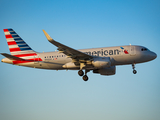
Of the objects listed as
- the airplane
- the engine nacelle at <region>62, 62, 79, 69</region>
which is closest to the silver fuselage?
the airplane

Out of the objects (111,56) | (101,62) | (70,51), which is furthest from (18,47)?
(111,56)

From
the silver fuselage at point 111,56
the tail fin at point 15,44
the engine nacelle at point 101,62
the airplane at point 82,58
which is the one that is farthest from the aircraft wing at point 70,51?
the tail fin at point 15,44

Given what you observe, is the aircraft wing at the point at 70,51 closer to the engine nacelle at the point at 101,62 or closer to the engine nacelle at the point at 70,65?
the engine nacelle at the point at 101,62

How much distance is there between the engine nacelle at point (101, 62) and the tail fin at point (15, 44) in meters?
11.9

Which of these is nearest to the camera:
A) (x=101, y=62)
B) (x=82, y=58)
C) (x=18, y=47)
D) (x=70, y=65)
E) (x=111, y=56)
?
(x=101, y=62)

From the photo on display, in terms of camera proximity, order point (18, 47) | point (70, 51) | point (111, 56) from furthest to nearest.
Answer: point (18, 47)
point (111, 56)
point (70, 51)

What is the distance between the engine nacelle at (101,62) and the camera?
→ 34.0 meters

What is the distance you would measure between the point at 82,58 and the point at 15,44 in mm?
13690

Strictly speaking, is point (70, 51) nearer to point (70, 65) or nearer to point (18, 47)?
point (70, 65)

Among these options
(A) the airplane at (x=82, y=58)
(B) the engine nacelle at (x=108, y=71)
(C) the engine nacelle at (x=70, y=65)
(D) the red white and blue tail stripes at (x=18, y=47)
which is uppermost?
(D) the red white and blue tail stripes at (x=18, y=47)

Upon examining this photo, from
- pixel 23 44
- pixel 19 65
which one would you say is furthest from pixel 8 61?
pixel 23 44

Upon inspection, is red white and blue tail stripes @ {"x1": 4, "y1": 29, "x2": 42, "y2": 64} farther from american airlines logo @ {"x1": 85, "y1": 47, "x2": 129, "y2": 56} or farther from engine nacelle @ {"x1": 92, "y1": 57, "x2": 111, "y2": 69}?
engine nacelle @ {"x1": 92, "y1": 57, "x2": 111, "y2": 69}

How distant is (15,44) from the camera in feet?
134

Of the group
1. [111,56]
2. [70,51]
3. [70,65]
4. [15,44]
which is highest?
[15,44]
